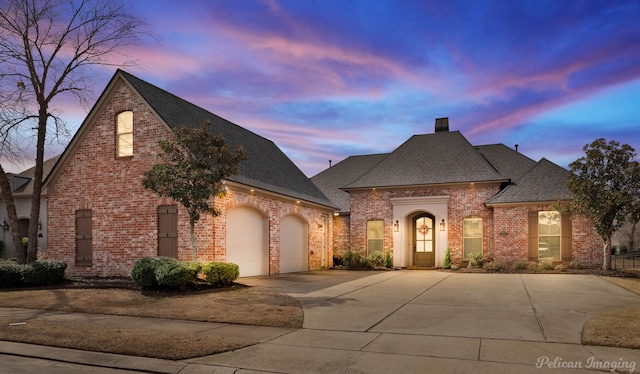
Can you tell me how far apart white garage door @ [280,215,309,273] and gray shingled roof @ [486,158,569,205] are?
931cm

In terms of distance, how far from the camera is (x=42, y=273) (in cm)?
1526

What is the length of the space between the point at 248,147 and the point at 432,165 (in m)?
10.4

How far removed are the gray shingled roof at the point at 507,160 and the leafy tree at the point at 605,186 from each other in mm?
4834

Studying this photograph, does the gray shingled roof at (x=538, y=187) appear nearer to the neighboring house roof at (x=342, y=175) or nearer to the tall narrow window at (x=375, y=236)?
the tall narrow window at (x=375, y=236)

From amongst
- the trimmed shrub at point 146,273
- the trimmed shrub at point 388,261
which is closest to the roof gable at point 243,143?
the trimmed shrub at point 388,261

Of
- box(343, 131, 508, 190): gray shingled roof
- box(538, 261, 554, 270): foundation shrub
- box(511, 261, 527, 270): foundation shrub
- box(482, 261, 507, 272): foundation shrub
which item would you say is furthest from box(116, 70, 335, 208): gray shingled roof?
box(538, 261, 554, 270): foundation shrub

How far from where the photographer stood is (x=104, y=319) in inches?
396

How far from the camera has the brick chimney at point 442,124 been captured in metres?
30.8

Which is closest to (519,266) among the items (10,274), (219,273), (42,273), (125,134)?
(219,273)

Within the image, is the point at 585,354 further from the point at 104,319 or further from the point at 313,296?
the point at 104,319

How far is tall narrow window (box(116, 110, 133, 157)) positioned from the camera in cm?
1820

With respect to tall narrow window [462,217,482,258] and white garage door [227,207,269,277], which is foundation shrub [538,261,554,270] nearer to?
tall narrow window [462,217,482,258]

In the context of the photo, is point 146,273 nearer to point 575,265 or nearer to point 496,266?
point 496,266

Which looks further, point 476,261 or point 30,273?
point 476,261
